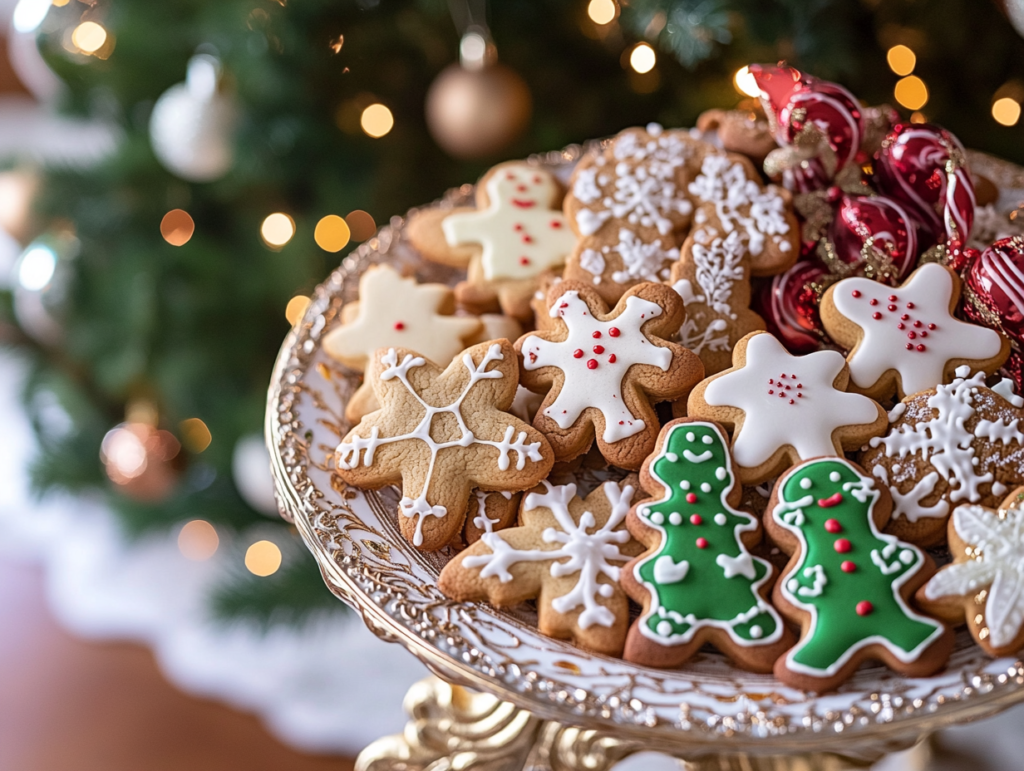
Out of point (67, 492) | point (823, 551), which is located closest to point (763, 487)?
point (823, 551)

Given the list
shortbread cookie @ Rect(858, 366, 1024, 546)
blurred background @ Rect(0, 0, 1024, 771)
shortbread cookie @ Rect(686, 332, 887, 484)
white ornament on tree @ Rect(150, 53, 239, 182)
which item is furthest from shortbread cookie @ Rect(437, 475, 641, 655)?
white ornament on tree @ Rect(150, 53, 239, 182)

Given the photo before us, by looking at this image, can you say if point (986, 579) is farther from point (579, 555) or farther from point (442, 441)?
point (442, 441)

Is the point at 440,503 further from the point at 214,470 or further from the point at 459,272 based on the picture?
the point at 214,470

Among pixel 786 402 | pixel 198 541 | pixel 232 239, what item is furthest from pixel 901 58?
pixel 198 541

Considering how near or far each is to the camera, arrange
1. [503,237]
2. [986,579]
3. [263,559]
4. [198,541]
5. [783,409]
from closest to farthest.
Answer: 1. [986,579]
2. [783,409]
3. [503,237]
4. [263,559]
5. [198,541]

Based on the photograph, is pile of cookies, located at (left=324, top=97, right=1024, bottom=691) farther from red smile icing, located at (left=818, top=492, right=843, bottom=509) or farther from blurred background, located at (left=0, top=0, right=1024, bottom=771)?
blurred background, located at (left=0, top=0, right=1024, bottom=771)

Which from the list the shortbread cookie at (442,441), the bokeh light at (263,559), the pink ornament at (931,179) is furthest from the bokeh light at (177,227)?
the pink ornament at (931,179)
